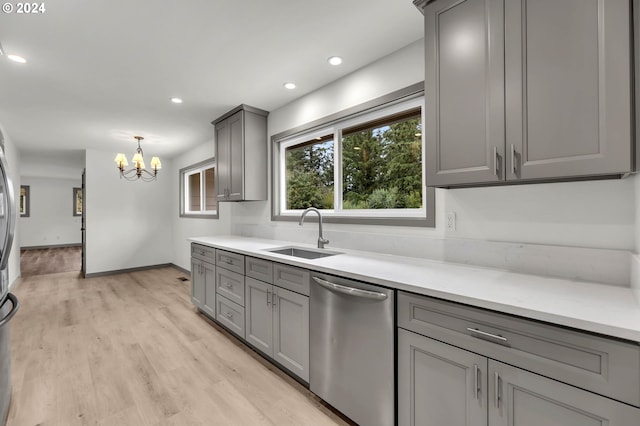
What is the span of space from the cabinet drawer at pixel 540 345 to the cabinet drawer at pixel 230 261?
5.77 feet

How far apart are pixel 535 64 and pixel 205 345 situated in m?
3.15

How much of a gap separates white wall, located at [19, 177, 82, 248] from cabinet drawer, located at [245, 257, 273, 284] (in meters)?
10.3

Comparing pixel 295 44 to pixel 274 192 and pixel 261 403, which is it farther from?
pixel 261 403

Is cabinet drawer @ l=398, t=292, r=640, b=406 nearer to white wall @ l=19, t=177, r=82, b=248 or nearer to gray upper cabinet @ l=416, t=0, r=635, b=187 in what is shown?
gray upper cabinet @ l=416, t=0, r=635, b=187

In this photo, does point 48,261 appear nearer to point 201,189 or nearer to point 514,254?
point 201,189

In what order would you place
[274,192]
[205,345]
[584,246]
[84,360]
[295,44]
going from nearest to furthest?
[584,246] → [295,44] → [84,360] → [205,345] → [274,192]

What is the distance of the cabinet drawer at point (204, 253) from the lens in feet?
10.4

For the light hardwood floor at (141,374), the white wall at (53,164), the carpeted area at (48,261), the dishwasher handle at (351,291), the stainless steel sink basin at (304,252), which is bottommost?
the light hardwood floor at (141,374)

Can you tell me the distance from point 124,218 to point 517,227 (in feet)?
21.7

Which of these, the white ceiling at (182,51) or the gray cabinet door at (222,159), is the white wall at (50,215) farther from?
the gray cabinet door at (222,159)

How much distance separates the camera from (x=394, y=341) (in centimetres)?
147

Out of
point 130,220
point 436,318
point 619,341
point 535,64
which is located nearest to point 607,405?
point 619,341

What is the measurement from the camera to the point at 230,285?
2863 mm

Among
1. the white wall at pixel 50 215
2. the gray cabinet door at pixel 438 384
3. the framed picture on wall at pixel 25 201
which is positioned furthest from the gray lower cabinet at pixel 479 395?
the framed picture on wall at pixel 25 201
